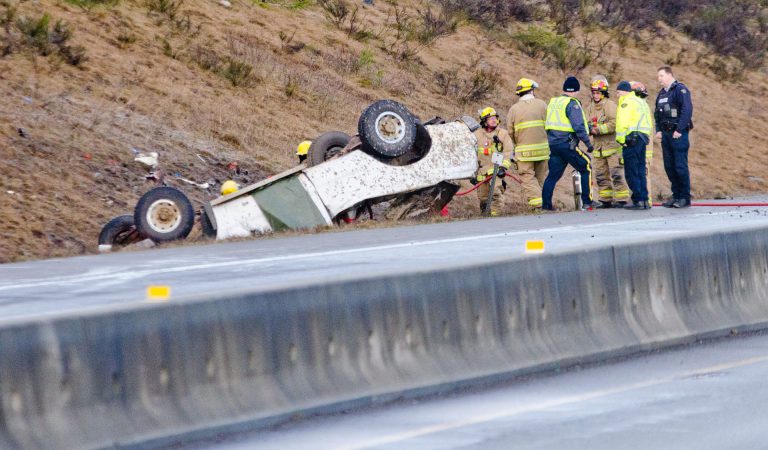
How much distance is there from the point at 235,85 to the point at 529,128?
21.2 ft

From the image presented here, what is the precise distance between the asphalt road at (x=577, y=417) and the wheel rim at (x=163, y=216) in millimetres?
8307

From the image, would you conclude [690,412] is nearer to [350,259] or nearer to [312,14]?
[350,259]

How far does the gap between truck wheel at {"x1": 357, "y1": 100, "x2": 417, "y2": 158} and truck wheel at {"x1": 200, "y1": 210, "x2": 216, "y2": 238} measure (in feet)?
7.90

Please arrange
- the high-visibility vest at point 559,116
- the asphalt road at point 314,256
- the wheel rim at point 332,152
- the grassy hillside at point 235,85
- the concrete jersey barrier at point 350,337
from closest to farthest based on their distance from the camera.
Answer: the concrete jersey barrier at point 350,337 < the asphalt road at point 314,256 < the wheel rim at point 332,152 < the grassy hillside at point 235,85 < the high-visibility vest at point 559,116

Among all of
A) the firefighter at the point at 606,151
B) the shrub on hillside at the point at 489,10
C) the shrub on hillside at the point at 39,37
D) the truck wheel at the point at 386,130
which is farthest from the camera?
the shrub on hillside at the point at 489,10

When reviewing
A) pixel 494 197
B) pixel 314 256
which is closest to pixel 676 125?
pixel 494 197

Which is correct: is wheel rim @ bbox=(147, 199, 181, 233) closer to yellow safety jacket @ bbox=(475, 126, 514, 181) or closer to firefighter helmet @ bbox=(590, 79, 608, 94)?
yellow safety jacket @ bbox=(475, 126, 514, 181)

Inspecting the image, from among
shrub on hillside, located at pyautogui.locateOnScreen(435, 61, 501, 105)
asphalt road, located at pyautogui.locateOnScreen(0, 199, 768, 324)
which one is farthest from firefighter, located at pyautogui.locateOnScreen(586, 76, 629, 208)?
shrub on hillside, located at pyautogui.locateOnScreen(435, 61, 501, 105)

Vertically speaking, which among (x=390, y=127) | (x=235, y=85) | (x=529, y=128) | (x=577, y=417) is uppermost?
(x=235, y=85)

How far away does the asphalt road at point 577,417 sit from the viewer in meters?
7.73

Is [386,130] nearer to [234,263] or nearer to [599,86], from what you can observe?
[599,86]

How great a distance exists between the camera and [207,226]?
18.0 m

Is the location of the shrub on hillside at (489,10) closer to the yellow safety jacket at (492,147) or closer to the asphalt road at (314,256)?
the yellow safety jacket at (492,147)

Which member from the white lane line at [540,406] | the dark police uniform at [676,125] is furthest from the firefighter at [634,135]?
the white lane line at [540,406]
